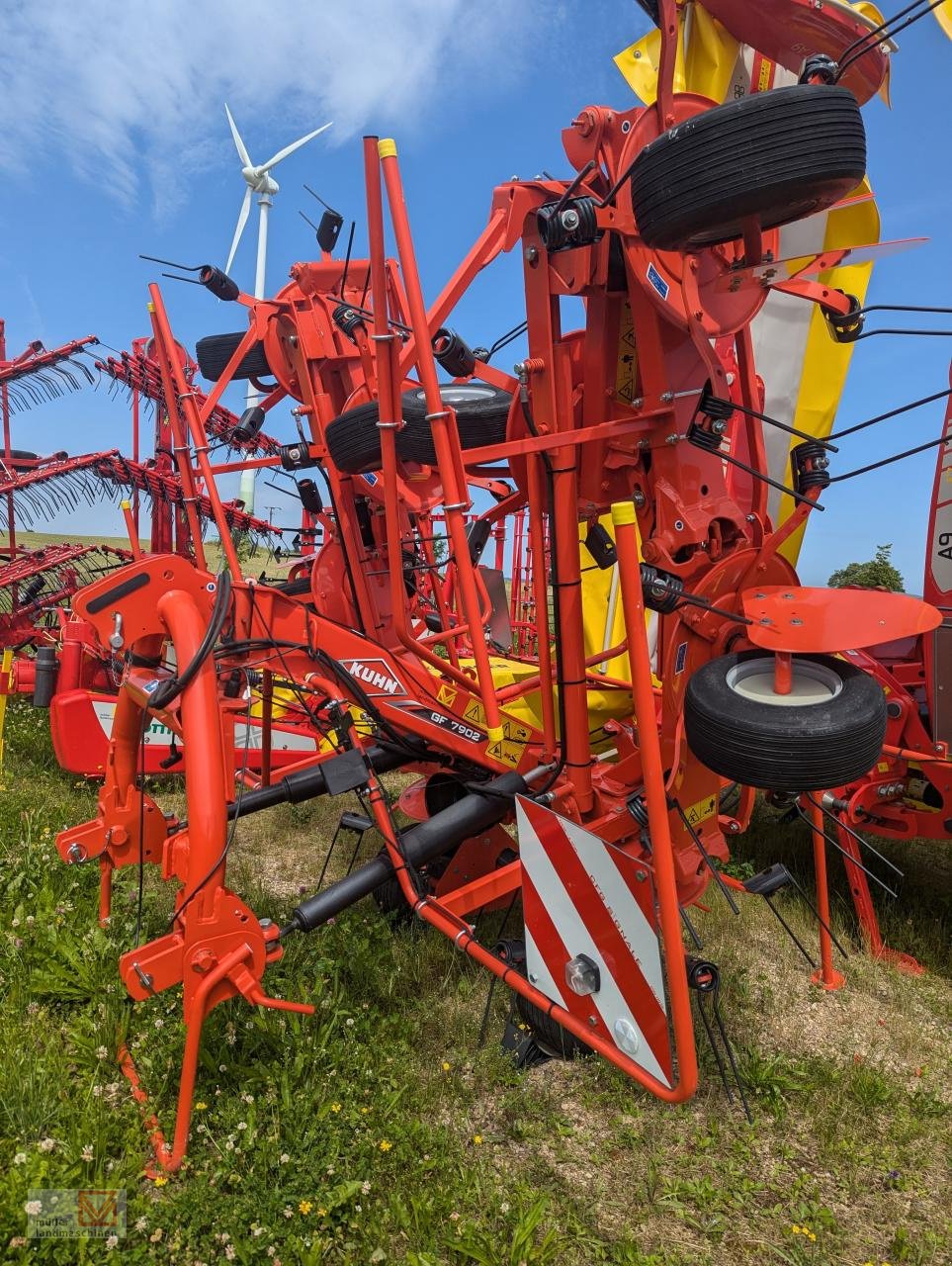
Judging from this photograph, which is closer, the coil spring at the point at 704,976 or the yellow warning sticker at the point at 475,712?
the coil spring at the point at 704,976

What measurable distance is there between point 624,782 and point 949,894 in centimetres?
300

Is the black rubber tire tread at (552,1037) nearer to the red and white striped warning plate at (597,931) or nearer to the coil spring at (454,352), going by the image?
the red and white striped warning plate at (597,931)

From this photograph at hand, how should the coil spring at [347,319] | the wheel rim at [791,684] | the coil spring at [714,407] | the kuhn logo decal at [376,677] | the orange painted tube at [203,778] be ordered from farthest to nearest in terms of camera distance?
the coil spring at [347,319]
the kuhn logo decal at [376,677]
the coil spring at [714,407]
the wheel rim at [791,684]
the orange painted tube at [203,778]

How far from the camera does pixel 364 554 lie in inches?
208

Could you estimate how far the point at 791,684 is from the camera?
2590 mm

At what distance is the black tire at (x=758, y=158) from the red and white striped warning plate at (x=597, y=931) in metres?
1.85

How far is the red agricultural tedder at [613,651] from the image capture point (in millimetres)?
2262

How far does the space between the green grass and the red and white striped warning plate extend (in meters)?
0.60

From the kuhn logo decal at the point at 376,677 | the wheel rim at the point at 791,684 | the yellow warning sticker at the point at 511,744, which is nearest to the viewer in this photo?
the wheel rim at the point at 791,684

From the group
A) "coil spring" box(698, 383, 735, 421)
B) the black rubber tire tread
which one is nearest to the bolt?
the black rubber tire tread

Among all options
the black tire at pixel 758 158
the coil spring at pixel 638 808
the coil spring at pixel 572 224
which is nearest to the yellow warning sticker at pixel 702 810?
the coil spring at pixel 638 808

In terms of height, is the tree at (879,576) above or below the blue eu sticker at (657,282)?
A: below

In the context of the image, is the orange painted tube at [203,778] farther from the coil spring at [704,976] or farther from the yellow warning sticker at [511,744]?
the coil spring at [704,976]

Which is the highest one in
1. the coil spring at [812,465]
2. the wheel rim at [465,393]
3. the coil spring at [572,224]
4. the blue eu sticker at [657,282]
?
the coil spring at [572,224]
